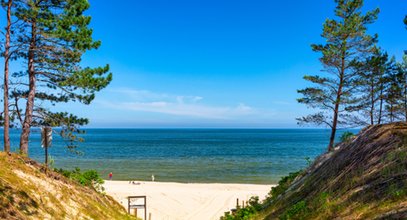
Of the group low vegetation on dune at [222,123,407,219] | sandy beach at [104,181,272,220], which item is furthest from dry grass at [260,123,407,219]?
sandy beach at [104,181,272,220]

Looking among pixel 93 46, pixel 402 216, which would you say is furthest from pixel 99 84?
pixel 402 216

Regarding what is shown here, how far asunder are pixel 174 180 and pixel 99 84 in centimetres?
2771

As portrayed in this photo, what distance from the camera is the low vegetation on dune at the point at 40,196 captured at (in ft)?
27.2

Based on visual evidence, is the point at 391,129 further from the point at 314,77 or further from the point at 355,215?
the point at 314,77

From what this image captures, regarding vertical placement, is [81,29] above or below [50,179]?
above

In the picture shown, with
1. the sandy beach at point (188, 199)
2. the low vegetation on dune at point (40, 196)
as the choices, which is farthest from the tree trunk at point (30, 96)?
the sandy beach at point (188, 199)

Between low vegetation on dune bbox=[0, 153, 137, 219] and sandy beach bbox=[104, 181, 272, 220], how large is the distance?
11803mm

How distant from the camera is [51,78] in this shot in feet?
55.3

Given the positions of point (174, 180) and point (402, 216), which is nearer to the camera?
point (402, 216)

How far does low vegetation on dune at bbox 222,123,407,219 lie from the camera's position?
18.5 ft

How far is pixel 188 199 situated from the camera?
1107 inches

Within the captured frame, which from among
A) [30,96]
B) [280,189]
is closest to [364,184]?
[280,189]

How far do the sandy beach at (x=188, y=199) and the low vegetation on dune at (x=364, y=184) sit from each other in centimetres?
1483

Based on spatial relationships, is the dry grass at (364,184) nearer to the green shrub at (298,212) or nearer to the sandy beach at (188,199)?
the green shrub at (298,212)
